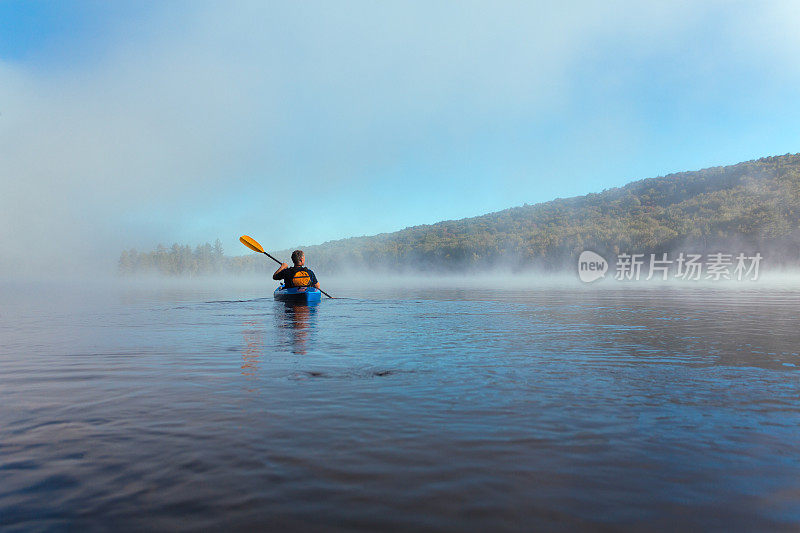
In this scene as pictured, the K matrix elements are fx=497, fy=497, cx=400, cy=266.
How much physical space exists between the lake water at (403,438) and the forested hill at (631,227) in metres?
99.7

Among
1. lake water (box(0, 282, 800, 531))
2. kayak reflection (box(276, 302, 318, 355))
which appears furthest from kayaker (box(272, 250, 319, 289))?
lake water (box(0, 282, 800, 531))

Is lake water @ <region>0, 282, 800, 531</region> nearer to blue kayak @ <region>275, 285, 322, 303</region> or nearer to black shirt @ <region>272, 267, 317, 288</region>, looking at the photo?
blue kayak @ <region>275, 285, 322, 303</region>

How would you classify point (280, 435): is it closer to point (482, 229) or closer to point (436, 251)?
point (436, 251)

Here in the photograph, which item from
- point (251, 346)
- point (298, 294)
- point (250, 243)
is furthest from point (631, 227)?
point (251, 346)

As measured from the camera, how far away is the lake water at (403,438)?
351 centimetres

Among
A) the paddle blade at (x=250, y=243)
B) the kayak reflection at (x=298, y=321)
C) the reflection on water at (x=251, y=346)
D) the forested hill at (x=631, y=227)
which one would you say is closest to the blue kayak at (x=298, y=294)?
the kayak reflection at (x=298, y=321)

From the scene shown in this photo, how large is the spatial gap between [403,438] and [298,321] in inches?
509

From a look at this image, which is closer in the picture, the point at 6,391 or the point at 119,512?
the point at 119,512

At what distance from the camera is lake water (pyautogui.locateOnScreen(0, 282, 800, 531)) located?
351 cm

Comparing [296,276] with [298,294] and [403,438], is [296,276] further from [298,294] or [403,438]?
[403,438]

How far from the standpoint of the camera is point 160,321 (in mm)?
18062

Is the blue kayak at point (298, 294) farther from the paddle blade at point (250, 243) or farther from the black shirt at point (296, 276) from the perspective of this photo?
the paddle blade at point (250, 243)

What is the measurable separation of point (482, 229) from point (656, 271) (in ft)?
239

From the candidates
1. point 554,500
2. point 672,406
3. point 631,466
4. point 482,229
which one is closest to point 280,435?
point 554,500
